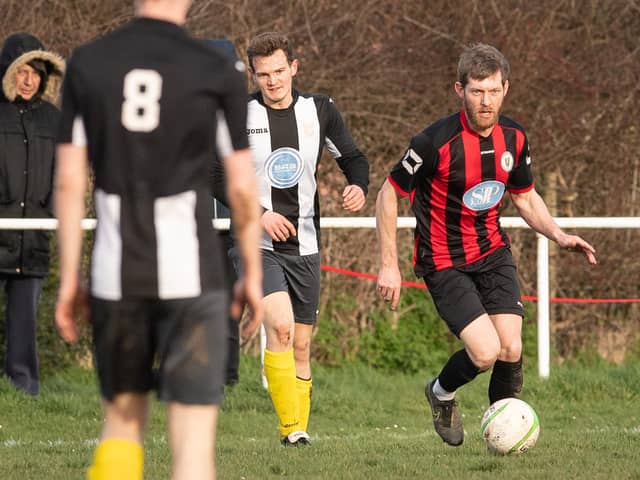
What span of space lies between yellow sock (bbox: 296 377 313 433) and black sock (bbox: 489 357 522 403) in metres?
1.07

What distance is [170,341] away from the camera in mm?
3764

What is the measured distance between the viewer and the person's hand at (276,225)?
708 cm

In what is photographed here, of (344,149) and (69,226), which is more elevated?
(344,149)

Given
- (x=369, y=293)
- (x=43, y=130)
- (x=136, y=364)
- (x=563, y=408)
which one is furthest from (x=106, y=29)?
(x=136, y=364)

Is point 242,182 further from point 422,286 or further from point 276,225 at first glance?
point 422,286

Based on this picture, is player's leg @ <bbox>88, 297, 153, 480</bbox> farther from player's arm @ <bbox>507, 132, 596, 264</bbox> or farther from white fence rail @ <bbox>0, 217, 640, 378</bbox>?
white fence rail @ <bbox>0, 217, 640, 378</bbox>

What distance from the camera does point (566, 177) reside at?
1190 cm

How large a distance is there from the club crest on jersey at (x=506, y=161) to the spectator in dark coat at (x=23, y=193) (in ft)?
12.4

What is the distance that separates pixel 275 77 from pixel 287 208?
73cm

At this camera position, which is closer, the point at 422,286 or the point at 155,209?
the point at 155,209

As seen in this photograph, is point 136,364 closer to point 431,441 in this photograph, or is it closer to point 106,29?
point 431,441

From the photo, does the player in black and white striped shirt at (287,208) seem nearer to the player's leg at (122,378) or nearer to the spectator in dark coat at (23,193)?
the spectator in dark coat at (23,193)

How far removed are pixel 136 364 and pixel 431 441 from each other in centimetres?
403

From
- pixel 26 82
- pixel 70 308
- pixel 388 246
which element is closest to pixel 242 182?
pixel 70 308
